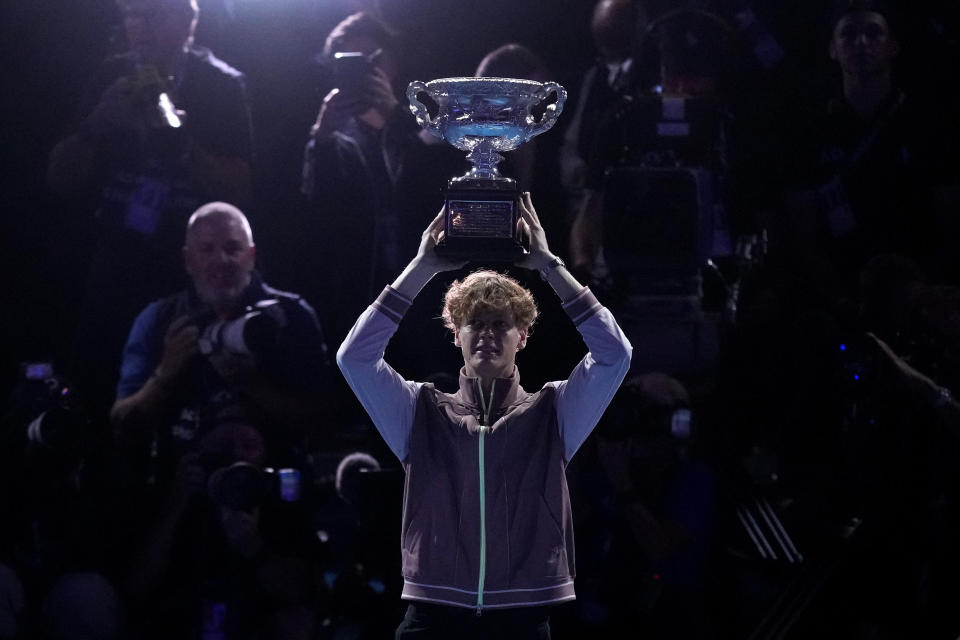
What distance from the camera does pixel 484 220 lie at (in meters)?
3.25

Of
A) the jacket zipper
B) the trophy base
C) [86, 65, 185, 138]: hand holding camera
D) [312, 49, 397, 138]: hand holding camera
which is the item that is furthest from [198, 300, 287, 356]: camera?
the jacket zipper

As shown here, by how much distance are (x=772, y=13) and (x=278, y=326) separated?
2.45 metres

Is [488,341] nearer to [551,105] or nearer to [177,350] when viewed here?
[551,105]

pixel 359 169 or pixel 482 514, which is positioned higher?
pixel 359 169

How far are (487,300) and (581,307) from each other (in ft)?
0.78

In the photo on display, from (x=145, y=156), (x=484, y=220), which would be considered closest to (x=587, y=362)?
(x=484, y=220)

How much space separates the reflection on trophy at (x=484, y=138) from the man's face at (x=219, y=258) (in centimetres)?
181

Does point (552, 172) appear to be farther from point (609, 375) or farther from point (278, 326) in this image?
point (609, 375)

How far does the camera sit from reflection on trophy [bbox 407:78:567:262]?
322cm

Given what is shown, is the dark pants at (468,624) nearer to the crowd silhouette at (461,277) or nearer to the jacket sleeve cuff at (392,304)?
the jacket sleeve cuff at (392,304)

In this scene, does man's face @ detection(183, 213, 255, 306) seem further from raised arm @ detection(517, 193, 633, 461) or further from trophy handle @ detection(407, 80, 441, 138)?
raised arm @ detection(517, 193, 633, 461)

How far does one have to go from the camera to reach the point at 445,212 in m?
3.26

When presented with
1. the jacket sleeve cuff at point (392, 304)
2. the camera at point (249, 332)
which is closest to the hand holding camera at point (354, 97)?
the camera at point (249, 332)

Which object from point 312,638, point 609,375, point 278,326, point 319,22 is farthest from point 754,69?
point 312,638
